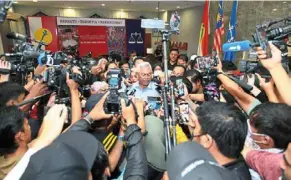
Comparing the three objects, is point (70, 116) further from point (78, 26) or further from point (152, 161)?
point (78, 26)

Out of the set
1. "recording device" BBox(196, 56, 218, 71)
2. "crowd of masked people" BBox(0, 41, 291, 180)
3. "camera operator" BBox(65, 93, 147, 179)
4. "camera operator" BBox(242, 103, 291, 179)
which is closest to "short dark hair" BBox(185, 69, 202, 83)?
"recording device" BBox(196, 56, 218, 71)

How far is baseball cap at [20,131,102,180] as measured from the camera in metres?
0.57

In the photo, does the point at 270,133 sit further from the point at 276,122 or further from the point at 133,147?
the point at 133,147

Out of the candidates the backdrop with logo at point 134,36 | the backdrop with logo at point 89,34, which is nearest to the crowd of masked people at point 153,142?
the backdrop with logo at point 89,34

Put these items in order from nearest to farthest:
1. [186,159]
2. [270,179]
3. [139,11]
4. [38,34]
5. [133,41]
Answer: [186,159], [270,179], [38,34], [133,41], [139,11]

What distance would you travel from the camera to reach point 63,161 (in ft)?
1.95

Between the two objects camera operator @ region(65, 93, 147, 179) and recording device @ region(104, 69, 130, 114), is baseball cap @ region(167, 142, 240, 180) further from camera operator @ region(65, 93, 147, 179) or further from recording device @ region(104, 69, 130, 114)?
recording device @ region(104, 69, 130, 114)

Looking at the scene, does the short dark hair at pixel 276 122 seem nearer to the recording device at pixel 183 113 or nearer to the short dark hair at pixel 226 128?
the short dark hair at pixel 226 128

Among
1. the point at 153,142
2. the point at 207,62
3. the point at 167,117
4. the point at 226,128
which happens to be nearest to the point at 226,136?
the point at 226,128

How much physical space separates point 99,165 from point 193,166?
1.25ft

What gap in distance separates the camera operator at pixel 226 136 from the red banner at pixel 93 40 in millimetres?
6723

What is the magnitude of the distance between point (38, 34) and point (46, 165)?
6.91 m

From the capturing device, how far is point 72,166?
0.60 metres

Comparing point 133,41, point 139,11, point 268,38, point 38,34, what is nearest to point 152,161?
point 268,38
